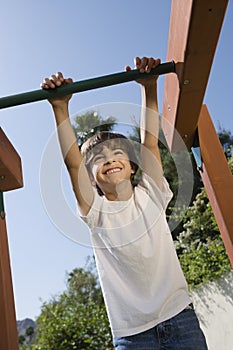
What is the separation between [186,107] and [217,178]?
9.5 inches

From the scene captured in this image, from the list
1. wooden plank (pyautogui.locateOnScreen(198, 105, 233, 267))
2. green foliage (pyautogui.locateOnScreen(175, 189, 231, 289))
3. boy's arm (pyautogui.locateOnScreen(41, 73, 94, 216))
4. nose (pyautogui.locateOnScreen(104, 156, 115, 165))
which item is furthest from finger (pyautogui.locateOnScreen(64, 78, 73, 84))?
green foliage (pyautogui.locateOnScreen(175, 189, 231, 289))

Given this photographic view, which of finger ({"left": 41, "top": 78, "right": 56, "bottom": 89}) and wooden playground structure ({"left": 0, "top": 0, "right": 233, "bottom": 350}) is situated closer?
wooden playground structure ({"left": 0, "top": 0, "right": 233, "bottom": 350})

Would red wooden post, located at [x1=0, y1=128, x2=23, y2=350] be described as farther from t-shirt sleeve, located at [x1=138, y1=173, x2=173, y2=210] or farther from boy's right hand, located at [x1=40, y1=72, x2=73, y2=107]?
t-shirt sleeve, located at [x1=138, y1=173, x2=173, y2=210]

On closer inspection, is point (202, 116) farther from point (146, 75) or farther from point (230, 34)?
point (230, 34)

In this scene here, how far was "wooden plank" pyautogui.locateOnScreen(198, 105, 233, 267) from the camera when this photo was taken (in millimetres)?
1267

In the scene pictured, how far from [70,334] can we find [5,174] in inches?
156

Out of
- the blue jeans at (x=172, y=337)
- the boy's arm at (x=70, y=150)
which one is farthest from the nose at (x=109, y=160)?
the blue jeans at (x=172, y=337)

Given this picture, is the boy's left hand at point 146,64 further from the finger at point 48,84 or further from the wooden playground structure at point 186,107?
the finger at point 48,84

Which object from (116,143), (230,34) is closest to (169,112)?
(116,143)

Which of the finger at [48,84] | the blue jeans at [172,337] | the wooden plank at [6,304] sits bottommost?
the blue jeans at [172,337]

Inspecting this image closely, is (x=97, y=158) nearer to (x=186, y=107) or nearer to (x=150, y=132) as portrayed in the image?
(x=150, y=132)

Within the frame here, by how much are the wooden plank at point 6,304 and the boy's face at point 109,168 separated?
348 mm

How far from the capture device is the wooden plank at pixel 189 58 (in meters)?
0.93

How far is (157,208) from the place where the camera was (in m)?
1.30
